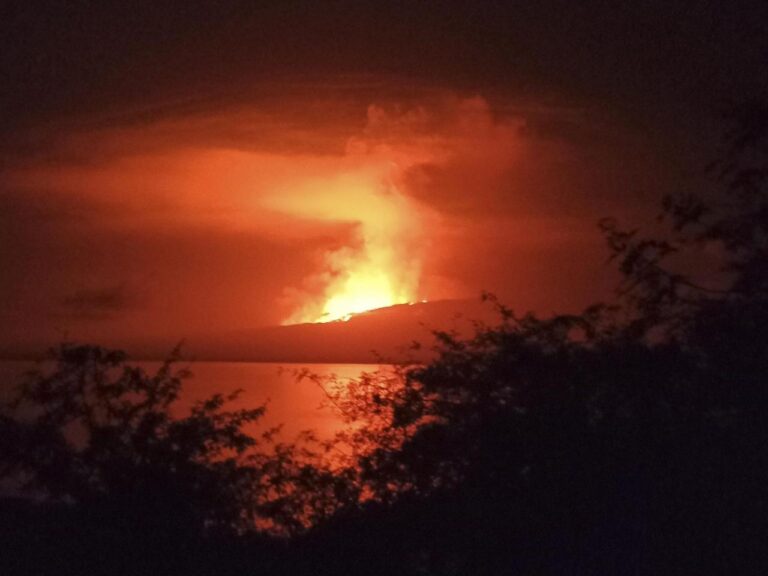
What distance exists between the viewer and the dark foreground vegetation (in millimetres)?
14219

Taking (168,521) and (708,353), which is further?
(168,521)

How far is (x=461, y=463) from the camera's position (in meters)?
16.0

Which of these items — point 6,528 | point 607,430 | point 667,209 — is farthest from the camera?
point 6,528

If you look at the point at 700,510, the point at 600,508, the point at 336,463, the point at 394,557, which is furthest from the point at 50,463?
the point at 700,510

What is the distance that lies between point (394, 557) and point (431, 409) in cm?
236

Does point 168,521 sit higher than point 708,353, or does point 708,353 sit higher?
point 708,353

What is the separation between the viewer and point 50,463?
17656mm

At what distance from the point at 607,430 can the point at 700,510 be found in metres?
1.61

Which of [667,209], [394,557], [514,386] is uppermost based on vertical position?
[667,209]

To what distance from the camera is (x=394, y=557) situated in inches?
599

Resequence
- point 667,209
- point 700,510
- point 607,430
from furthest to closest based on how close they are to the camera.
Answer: point 667,209, point 607,430, point 700,510

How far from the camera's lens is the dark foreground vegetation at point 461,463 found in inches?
560

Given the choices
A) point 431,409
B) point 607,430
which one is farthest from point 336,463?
point 607,430

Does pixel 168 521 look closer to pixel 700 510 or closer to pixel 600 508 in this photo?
pixel 600 508
